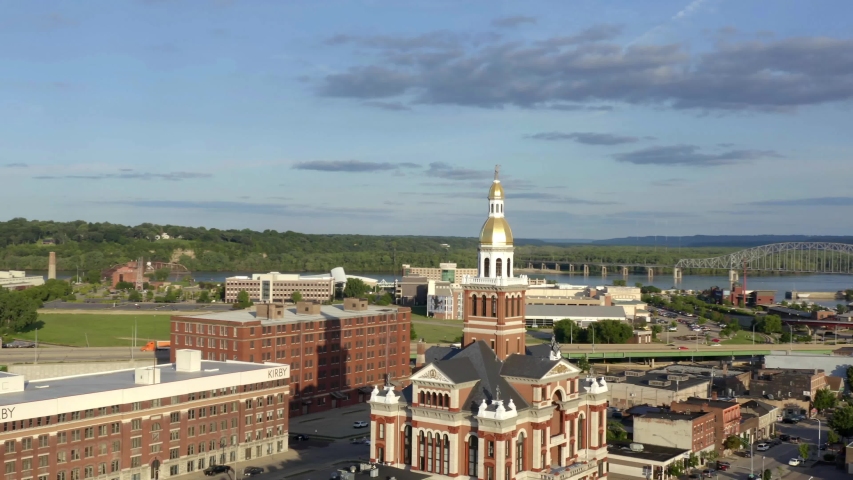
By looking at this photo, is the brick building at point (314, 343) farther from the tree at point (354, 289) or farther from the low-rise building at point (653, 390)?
the tree at point (354, 289)

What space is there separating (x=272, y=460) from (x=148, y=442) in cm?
1038

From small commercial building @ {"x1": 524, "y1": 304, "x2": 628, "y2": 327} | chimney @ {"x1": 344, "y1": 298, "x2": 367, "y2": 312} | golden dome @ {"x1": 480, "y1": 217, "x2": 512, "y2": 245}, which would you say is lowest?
small commercial building @ {"x1": 524, "y1": 304, "x2": 628, "y2": 327}

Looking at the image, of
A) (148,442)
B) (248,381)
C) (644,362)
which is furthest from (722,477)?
(644,362)

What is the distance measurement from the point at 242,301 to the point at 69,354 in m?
67.9

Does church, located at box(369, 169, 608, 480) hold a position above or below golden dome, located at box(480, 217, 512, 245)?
below

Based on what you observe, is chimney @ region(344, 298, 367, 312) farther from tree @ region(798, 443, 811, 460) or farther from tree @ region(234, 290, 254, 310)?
tree @ region(234, 290, 254, 310)

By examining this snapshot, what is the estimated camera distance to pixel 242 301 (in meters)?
178

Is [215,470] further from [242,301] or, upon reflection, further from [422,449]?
[242,301]

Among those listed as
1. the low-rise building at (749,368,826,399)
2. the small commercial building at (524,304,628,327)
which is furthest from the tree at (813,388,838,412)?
the small commercial building at (524,304,628,327)

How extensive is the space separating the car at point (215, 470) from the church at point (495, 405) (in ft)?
43.7

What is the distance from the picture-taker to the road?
104938mm

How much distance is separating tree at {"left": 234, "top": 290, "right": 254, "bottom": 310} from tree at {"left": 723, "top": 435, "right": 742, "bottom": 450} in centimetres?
11239

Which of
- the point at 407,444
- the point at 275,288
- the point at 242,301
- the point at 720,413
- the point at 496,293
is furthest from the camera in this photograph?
the point at 275,288

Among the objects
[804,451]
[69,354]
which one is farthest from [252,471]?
[69,354]
